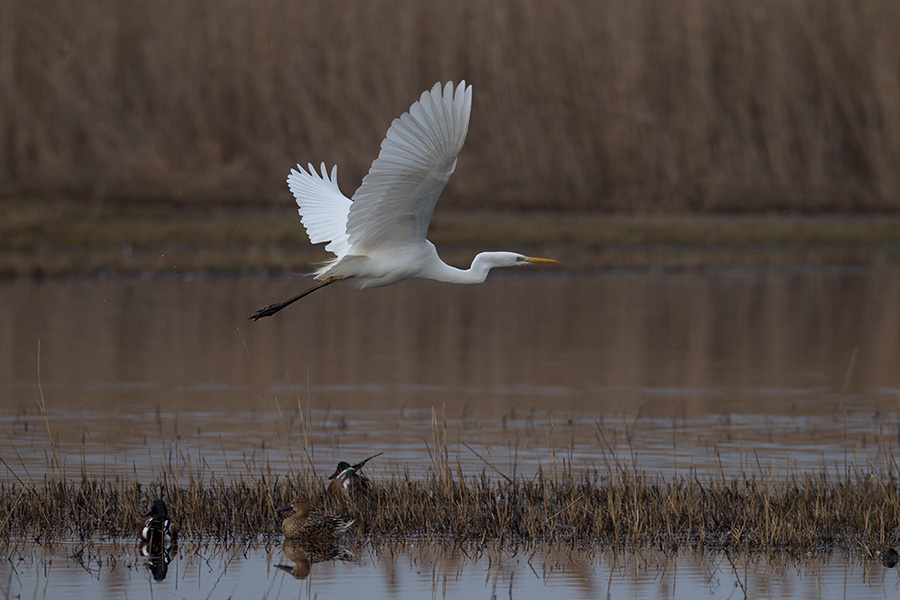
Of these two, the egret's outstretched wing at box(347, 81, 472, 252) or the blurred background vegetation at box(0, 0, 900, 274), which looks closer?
the egret's outstretched wing at box(347, 81, 472, 252)

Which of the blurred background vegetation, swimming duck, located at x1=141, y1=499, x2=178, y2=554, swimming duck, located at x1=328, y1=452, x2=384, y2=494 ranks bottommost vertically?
swimming duck, located at x1=141, y1=499, x2=178, y2=554

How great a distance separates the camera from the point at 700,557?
24.5ft

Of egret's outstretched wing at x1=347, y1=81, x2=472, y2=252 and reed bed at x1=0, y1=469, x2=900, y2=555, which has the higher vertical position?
egret's outstretched wing at x1=347, y1=81, x2=472, y2=252

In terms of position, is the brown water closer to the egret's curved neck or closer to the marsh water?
the marsh water

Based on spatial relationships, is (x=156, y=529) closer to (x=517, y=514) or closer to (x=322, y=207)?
(x=517, y=514)

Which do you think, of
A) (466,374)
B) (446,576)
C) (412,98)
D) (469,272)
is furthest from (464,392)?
(412,98)

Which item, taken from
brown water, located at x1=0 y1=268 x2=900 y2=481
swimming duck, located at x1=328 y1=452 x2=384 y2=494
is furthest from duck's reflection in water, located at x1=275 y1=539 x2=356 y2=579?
brown water, located at x1=0 y1=268 x2=900 y2=481

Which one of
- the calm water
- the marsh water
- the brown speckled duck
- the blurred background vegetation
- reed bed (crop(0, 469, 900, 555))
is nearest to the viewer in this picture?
the calm water

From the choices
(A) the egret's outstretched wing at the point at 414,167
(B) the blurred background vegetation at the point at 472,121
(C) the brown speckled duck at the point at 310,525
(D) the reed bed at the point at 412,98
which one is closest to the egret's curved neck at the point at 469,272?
(A) the egret's outstretched wing at the point at 414,167

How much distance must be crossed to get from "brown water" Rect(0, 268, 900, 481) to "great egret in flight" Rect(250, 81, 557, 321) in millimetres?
831

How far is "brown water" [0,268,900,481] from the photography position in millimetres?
10203

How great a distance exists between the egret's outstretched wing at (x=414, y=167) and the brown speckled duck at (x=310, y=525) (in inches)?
62.3

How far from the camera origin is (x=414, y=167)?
7.51 meters

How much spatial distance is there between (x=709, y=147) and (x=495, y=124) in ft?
12.0
